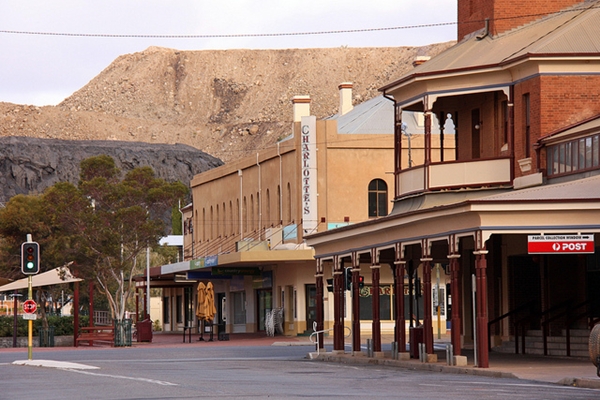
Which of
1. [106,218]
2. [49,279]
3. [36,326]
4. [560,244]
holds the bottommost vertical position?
[36,326]

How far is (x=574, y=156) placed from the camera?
28.2 meters

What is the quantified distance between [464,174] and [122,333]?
20787 millimetres

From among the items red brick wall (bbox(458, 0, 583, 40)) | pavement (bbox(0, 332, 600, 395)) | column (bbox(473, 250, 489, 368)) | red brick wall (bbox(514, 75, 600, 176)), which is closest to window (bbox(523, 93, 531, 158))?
red brick wall (bbox(514, 75, 600, 176))

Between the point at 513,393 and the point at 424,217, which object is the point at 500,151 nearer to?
the point at 424,217

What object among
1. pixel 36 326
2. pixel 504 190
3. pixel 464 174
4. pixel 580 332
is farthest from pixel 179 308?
pixel 580 332

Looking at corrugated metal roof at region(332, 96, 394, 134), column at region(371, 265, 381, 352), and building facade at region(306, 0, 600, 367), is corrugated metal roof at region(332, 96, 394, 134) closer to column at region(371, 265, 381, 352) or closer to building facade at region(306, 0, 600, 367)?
building facade at region(306, 0, 600, 367)

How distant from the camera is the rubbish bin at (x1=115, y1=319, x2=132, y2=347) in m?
47.4

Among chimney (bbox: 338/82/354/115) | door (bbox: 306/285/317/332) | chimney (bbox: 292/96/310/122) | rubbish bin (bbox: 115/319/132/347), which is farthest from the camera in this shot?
chimney (bbox: 338/82/354/115)

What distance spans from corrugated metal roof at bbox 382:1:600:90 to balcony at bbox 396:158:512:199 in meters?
2.31

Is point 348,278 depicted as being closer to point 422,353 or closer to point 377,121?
point 422,353

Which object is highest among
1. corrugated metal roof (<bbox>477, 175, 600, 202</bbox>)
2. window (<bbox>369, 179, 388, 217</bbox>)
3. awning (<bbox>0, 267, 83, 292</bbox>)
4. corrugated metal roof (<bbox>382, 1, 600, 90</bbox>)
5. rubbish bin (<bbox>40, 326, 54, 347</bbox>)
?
corrugated metal roof (<bbox>382, 1, 600, 90</bbox>)

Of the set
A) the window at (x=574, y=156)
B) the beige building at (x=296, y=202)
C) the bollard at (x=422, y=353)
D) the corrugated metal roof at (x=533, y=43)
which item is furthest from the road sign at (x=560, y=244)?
the beige building at (x=296, y=202)

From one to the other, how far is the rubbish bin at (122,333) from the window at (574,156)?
2270 centimetres

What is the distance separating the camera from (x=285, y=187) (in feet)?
185
